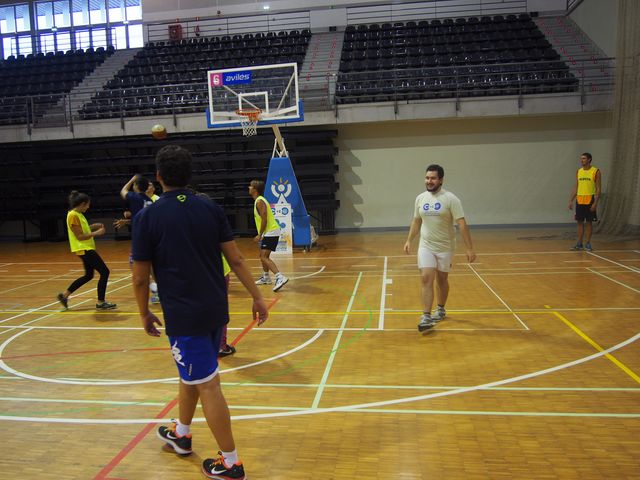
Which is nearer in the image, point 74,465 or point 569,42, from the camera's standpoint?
point 74,465

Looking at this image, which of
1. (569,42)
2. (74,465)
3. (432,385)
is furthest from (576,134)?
(74,465)

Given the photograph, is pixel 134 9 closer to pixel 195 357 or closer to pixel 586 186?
pixel 586 186

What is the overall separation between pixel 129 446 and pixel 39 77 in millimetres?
21189

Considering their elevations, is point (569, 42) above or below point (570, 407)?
above

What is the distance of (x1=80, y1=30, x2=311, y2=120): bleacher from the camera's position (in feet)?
55.6

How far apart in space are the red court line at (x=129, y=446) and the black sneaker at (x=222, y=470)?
629 mm

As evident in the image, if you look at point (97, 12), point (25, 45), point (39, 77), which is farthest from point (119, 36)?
point (25, 45)

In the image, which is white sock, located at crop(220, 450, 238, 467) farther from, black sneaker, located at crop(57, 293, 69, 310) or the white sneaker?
black sneaker, located at crop(57, 293, 69, 310)

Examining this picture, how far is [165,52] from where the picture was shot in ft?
67.3

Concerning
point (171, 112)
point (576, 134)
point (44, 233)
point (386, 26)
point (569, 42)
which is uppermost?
point (386, 26)

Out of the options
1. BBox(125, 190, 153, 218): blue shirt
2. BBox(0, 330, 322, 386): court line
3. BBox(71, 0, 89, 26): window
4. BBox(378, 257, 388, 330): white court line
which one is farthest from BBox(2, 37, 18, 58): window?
BBox(0, 330, 322, 386): court line

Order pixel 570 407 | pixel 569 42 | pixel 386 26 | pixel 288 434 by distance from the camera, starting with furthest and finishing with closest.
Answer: pixel 386 26 → pixel 569 42 → pixel 570 407 → pixel 288 434

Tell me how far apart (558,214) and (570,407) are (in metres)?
13.9

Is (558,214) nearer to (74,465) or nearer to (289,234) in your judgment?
(289,234)
